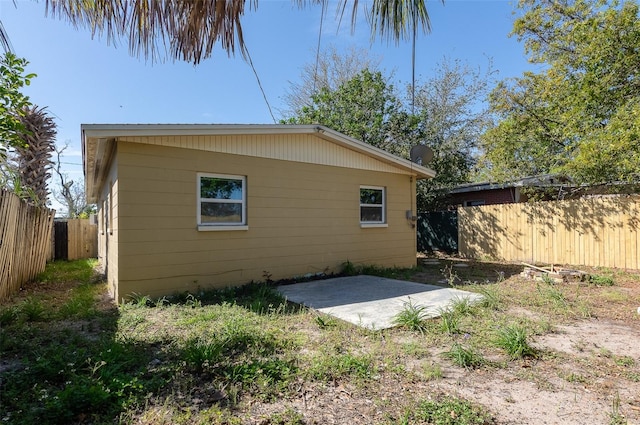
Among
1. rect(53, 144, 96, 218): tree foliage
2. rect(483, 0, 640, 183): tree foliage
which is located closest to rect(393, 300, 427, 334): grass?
rect(483, 0, 640, 183): tree foliage

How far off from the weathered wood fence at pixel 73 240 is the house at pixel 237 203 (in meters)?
5.40

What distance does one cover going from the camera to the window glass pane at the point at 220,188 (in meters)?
6.43

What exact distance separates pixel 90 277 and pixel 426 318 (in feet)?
26.9

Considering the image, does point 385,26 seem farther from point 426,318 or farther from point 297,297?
point 297,297

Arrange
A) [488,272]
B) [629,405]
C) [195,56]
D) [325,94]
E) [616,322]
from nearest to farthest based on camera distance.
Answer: [195,56] → [629,405] → [616,322] → [488,272] → [325,94]

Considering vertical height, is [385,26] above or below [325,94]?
below

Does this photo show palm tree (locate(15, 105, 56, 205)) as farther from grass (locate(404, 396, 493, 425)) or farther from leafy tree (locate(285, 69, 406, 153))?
grass (locate(404, 396, 493, 425))

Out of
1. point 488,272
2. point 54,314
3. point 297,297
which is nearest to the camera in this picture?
point 54,314

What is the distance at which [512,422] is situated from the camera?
7.61ft

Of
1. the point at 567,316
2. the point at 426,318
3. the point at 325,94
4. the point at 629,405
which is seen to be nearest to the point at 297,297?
the point at 426,318

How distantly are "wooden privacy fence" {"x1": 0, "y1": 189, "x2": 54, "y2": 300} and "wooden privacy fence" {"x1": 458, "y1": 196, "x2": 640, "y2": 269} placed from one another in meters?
12.4

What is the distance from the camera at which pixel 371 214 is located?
920 centimetres

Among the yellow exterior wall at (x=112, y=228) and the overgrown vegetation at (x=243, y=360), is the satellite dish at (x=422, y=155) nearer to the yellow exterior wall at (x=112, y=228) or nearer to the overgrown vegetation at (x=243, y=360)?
the overgrown vegetation at (x=243, y=360)

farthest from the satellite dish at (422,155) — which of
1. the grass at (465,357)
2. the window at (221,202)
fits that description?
the grass at (465,357)
